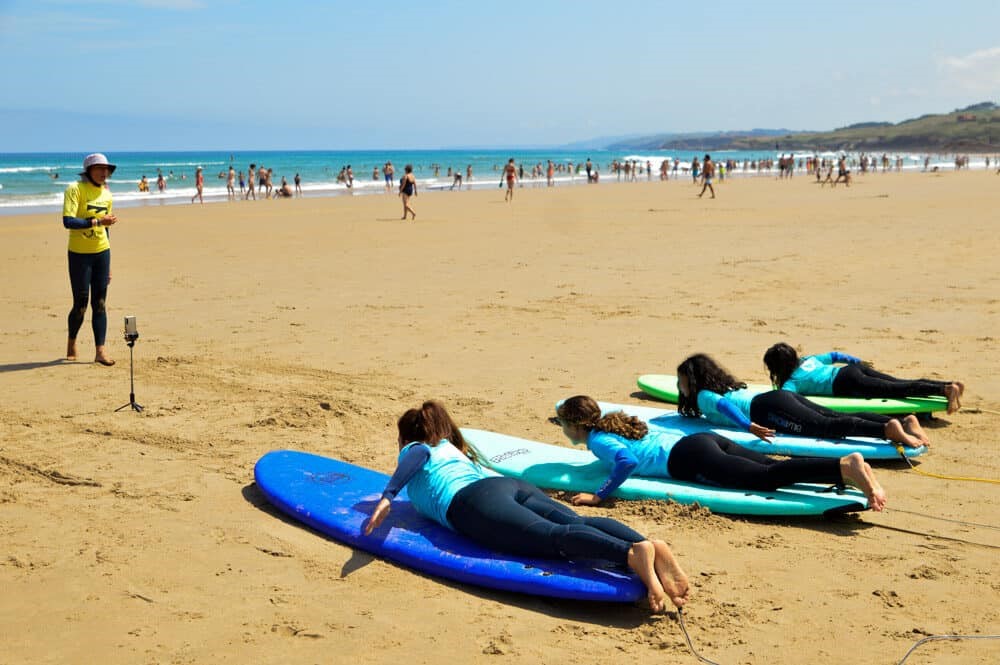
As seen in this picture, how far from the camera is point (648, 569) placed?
3695mm

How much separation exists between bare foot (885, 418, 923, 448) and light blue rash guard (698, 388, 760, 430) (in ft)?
2.74

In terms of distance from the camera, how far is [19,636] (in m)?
3.65

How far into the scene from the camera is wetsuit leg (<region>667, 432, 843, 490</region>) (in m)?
4.70

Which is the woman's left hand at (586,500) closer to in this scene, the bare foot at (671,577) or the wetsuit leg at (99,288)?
the bare foot at (671,577)

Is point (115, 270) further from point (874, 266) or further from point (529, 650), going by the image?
point (529, 650)

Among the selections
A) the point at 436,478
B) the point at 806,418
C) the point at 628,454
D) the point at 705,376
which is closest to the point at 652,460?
the point at 628,454

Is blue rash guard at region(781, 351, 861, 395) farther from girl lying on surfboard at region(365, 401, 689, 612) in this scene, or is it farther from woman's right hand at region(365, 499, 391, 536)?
woman's right hand at region(365, 499, 391, 536)

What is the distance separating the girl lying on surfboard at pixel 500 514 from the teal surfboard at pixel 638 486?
0.67 meters

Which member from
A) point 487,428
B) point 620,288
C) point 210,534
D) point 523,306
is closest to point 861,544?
point 487,428

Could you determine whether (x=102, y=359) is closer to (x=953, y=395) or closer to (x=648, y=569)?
(x=648, y=569)

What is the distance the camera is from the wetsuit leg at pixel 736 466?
470 cm

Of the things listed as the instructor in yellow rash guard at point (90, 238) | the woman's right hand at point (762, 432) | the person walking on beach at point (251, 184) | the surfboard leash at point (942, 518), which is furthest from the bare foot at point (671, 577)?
the person walking on beach at point (251, 184)

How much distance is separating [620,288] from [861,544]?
7.88 m

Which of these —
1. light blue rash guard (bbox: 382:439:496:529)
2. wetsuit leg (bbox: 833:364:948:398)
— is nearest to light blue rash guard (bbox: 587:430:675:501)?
light blue rash guard (bbox: 382:439:496:529)
